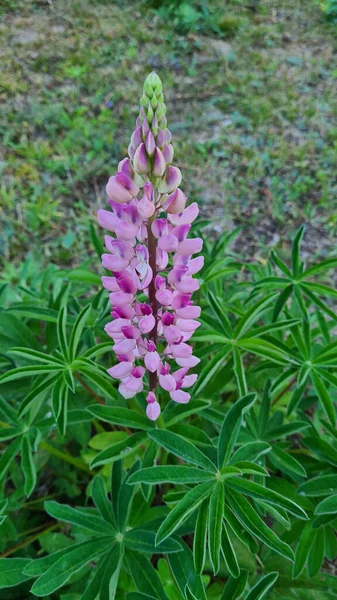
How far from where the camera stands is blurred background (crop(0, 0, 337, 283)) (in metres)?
3.10

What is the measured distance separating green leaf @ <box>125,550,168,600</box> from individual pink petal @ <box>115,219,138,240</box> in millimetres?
802

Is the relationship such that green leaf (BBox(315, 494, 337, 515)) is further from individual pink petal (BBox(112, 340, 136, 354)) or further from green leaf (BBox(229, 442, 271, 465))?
individual pink petal (BBox(112, 340, 136, 354))

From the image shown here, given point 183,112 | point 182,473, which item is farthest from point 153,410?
point 183,112

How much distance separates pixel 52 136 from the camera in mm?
3479

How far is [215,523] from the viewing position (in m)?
1.16

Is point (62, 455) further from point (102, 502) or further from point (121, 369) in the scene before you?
point (121, 369)

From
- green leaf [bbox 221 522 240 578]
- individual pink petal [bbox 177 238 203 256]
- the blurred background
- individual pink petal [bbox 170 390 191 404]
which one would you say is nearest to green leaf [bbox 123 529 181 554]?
green leaf [bbox 221 522 240 578]

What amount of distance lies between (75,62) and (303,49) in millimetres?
1721

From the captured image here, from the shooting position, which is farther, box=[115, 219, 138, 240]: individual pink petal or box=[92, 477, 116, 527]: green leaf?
box=[92, 477, 116, 527]: green leaf

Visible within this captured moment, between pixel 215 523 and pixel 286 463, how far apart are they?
14.6 inches

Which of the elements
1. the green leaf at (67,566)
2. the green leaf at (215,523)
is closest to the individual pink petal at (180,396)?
the green leaf at (215,523)

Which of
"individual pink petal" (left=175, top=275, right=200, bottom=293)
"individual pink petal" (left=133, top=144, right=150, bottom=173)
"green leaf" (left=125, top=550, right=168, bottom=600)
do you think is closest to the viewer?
"individual pink petal" (left=133, top=144, right=150, bottom=173)

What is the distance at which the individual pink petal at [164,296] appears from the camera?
115 cm

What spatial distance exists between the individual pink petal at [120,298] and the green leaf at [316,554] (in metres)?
0.81
